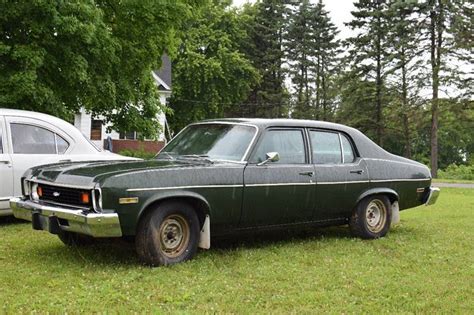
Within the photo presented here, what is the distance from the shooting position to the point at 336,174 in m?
7.20

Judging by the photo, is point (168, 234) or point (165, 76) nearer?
point (168, 234)

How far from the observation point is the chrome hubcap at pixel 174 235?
18.7 feet

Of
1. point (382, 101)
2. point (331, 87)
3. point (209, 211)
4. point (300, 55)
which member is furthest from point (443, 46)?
point (209, 211)

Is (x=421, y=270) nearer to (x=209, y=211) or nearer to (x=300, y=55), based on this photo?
(x=209, y=211)

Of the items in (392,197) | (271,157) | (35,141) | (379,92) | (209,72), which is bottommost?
(392,197)

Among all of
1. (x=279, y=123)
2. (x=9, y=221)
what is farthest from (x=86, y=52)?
(x=279, y=123)

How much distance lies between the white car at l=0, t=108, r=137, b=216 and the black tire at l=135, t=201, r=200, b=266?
3.12 meters

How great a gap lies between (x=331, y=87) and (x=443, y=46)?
1431cm

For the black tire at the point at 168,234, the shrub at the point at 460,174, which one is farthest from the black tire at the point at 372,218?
the shrub at the point at 460,174

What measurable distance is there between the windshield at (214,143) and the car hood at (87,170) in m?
0.40

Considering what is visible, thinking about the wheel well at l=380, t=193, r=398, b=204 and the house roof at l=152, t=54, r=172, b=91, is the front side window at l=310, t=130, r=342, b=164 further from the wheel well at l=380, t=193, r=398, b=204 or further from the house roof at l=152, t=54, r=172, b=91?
the house roof at l=152, t=54, r=172, b=91

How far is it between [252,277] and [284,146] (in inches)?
79.4

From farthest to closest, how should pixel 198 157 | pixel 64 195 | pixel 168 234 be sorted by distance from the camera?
pixel 198 157, pixel 168 234, pixel 64 195

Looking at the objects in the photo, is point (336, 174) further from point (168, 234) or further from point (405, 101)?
point (405, 101)
